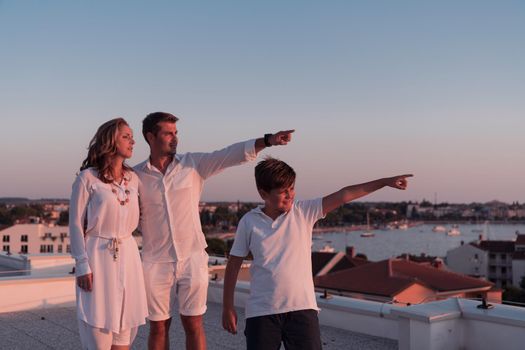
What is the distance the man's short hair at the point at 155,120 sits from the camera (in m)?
3.13

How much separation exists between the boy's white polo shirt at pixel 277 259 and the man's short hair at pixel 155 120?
72 centimetres

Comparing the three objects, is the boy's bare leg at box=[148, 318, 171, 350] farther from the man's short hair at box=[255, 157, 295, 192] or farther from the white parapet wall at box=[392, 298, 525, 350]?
the white parapet wall at box=[392, 298, 525, 350]

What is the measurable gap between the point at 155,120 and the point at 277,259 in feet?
3.33

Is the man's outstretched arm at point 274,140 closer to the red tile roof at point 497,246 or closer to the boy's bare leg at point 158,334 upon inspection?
the boy's bare leg at point 158,334

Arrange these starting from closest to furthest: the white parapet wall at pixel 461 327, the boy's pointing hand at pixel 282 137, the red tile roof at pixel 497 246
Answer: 1. the boy's pointing hand at pixel 282 137
2. the white parapet wall at pixel 461 327
3. the red tile roof at pixel 497 246

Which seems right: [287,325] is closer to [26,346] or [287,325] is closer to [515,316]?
[515,316]

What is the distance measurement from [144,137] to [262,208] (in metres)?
0.81

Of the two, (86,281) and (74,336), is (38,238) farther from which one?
(86,281)

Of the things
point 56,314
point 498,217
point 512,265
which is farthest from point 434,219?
point 56,314

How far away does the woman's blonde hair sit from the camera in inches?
114

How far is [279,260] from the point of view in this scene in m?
2.68

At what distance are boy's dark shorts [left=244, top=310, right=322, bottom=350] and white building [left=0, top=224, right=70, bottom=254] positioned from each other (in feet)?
167

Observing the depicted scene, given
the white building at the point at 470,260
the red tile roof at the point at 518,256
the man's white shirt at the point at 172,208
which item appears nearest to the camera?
the man's white shirt at the point at 172,208

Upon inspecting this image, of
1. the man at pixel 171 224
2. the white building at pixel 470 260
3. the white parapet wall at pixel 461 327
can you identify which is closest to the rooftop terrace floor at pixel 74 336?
the white parapet wall at pixel 461 327
